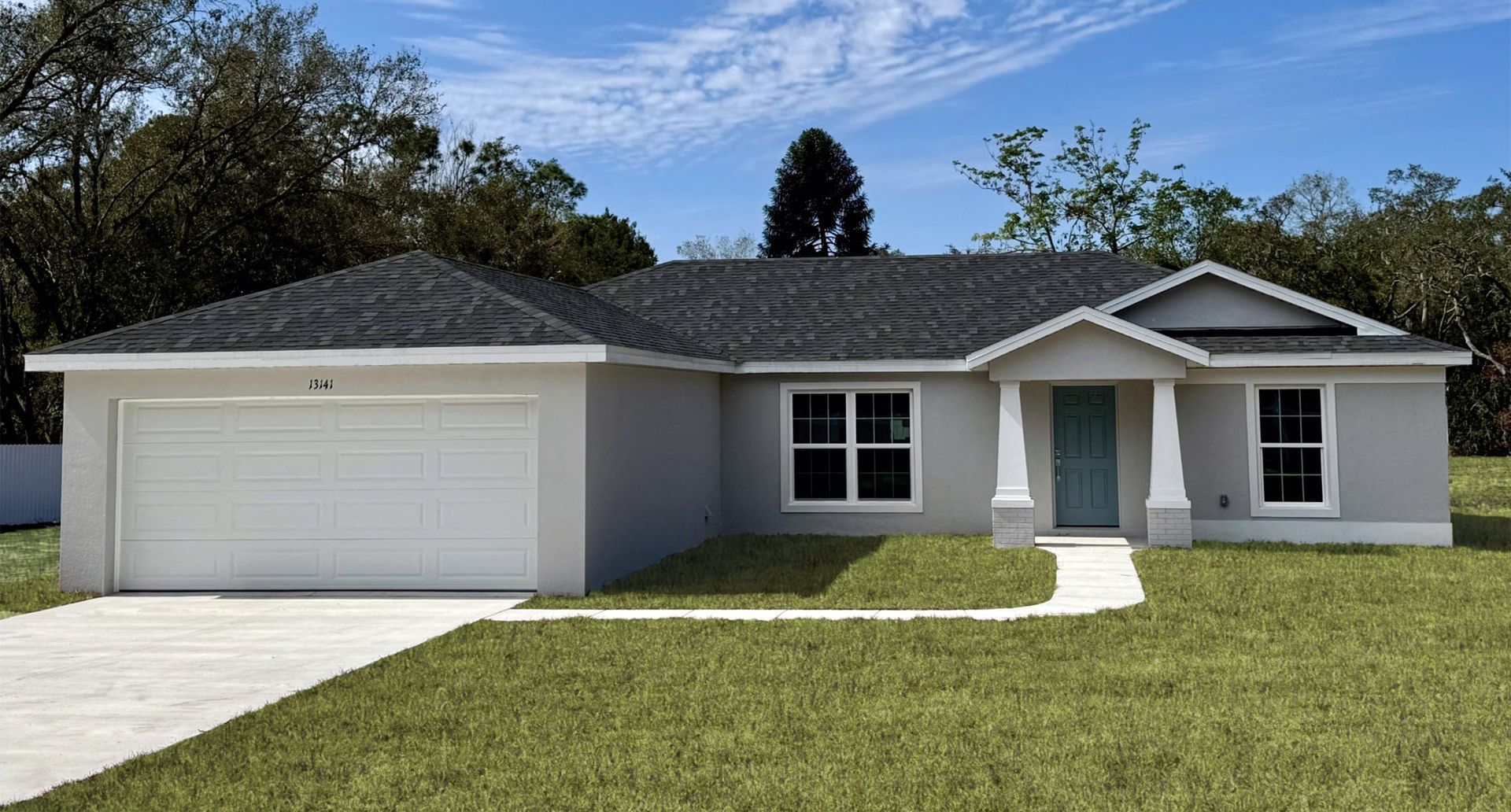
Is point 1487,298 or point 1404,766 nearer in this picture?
point 1404,766

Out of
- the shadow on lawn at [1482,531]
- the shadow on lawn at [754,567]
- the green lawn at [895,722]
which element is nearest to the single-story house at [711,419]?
the shadow on lawn at [754,567]

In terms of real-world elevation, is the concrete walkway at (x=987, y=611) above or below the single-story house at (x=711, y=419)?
below

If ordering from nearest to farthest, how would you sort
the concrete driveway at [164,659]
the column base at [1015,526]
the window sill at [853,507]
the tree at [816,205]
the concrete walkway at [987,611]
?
1. the concrete driveway at [164,659]
2. the concrete walkway at [987,611]
3. the column base at [1015,526]
4. the window sill at [853,507]
5. the tree at [816,205]

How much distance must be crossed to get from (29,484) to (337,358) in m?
14.6

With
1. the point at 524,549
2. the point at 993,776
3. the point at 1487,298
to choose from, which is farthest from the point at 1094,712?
the point at 1487,298

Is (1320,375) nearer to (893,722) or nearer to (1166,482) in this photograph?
(1166,482)

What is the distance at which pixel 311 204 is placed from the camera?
2920cm

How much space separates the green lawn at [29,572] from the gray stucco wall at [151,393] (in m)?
0.37

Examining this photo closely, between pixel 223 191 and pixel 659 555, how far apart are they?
Result: 19304 millimetres

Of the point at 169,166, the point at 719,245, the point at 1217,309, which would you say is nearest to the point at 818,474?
the point at 1217,309

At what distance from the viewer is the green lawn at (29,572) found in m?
11.8

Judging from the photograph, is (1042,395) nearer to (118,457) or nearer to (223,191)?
(118,457)

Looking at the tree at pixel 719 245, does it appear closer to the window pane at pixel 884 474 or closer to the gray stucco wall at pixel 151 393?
the window pane at pixel 884 474

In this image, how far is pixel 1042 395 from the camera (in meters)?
16.5
